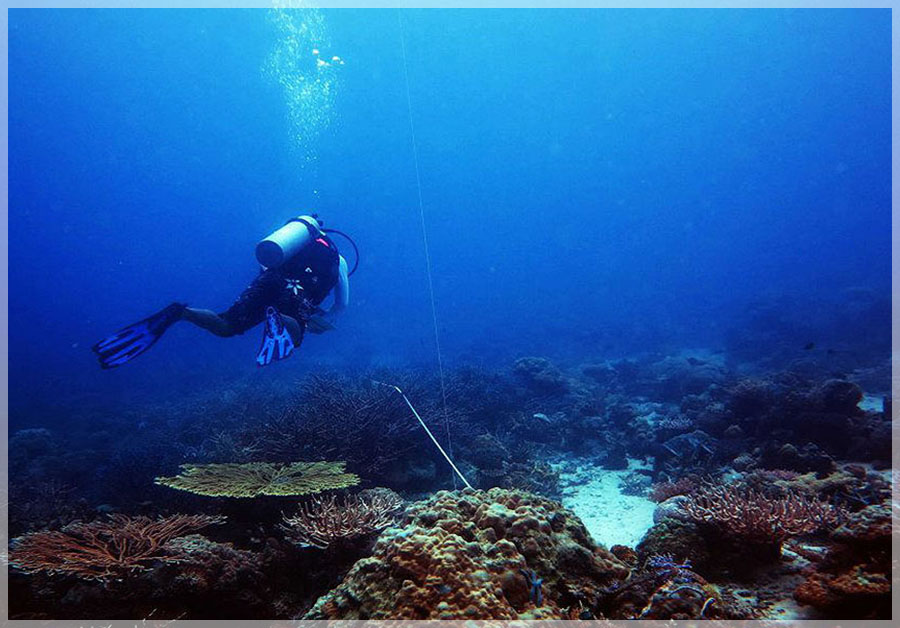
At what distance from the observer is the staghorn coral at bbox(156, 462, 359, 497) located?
395 centimetres

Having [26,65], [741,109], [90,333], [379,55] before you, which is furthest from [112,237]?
[741,109]

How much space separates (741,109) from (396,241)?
3910 inches

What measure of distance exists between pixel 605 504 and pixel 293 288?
6163 millimetres

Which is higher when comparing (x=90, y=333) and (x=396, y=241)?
(x=396, y=241)

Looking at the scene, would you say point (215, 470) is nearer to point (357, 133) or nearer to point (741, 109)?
point (357, 133)

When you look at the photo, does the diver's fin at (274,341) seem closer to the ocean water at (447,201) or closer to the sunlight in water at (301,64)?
the ocean water at (447,201)

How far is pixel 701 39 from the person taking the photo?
225 ft

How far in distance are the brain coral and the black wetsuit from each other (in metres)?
4.57

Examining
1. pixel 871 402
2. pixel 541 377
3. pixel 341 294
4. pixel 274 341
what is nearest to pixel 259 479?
pixel 274 341

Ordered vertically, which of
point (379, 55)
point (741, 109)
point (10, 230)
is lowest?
point (10, 230)

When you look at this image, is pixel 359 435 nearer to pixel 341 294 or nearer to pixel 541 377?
pixel 341 294

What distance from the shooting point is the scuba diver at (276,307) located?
604cm

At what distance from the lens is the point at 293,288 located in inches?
271

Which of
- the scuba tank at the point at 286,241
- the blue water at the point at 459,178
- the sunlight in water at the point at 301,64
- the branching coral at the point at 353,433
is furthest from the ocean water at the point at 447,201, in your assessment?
the scuba tank at the point at 286,241
